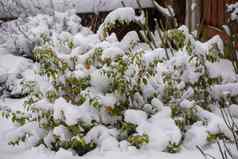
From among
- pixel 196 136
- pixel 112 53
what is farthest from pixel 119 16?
pixel 196 136

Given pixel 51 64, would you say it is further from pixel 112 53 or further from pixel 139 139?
pixel 139 139

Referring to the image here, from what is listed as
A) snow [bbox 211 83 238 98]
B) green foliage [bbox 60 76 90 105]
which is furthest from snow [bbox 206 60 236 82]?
green foliage [bbox 60 76 90 105]

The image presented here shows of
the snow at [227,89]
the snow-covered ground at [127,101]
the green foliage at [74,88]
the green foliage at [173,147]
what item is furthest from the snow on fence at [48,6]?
the green foliage at [173,147]

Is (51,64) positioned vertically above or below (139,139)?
above

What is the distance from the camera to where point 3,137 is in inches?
185

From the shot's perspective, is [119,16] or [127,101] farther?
[119,16]

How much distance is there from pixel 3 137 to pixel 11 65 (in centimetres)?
285

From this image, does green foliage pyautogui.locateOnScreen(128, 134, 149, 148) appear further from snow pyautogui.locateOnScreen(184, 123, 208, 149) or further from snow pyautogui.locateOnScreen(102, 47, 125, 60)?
snow pyautogui.locateOnScreen(102, 47, 125, 60)

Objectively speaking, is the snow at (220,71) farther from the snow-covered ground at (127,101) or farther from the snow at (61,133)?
the snow at (61,133)

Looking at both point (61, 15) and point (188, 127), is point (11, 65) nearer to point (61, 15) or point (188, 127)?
point (61, 15)

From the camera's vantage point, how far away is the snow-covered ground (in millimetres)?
3961

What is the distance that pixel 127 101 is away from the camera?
4.32m

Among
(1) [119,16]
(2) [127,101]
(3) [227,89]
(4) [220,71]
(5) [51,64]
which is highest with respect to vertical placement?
(1) [119,16]

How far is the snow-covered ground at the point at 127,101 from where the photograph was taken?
3.96 metres
